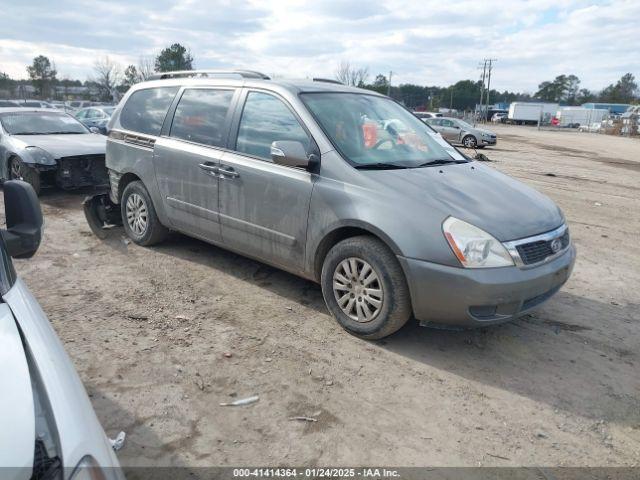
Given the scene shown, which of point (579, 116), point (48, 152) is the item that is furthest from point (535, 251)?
point (579, 116)

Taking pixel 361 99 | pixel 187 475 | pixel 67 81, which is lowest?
pixel 187 475

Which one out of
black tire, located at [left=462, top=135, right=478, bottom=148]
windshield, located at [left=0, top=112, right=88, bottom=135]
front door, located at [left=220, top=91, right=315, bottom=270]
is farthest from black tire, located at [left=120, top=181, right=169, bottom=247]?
black tire, located at [left=462, top=135, right=478, bottom=148]

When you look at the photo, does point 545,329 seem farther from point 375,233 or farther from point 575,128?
point 575,128

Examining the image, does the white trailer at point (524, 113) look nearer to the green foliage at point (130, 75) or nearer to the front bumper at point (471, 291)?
the green foliage at point (130, 75)

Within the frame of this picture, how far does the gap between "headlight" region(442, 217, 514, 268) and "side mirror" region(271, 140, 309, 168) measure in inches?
48.5

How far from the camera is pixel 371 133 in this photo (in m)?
4.32

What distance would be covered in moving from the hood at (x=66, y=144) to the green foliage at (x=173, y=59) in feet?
131

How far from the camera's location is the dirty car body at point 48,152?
824 cm

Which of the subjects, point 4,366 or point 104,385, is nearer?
point 4,366

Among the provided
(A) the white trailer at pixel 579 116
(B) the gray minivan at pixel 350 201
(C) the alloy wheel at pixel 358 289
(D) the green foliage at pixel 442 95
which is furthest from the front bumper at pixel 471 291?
(D) the green foliage at pixel 442 95

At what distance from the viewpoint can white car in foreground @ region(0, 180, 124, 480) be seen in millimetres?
1342

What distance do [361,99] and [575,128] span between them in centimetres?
7364

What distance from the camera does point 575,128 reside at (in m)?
68.2

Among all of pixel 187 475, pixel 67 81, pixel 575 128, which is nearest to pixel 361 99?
pixel 187 475
